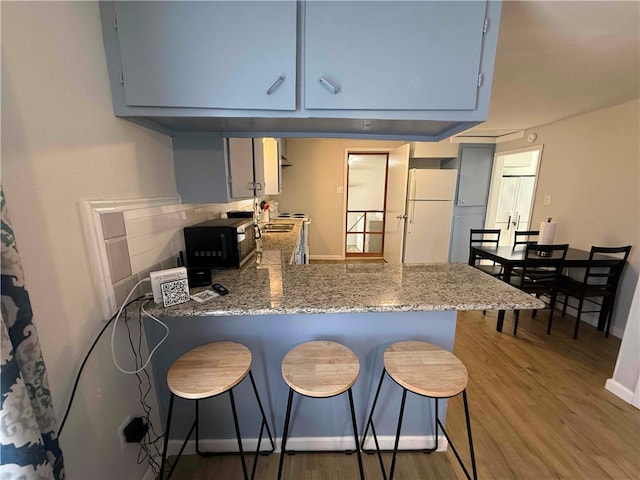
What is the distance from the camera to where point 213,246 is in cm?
151

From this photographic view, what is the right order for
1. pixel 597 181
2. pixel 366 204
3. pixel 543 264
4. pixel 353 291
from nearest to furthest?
pixel 353 291, pixel 543 264, pixel 597 181, pixel 366 204

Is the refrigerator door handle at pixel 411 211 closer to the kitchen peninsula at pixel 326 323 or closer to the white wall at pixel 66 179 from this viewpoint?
the kitchen peninsula at pixel 326 323

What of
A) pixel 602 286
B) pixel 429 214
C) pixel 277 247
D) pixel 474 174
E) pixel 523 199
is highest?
pixel 474 174

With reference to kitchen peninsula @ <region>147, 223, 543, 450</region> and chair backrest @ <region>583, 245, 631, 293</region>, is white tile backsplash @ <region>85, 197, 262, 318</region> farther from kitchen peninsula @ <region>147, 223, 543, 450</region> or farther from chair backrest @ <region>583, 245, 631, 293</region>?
chair backrest @ <region>583, 245, 631, 293</region>

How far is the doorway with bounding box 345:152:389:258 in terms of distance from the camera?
5.12 meters

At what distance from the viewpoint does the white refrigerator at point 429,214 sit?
423cm

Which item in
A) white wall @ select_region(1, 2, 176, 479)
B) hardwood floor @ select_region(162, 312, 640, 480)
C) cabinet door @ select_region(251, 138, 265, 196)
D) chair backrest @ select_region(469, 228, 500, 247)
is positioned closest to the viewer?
white wall @ select_region(1, 2, 176, 479)

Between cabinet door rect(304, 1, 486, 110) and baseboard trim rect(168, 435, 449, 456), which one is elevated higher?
cabinet door rect(304, 1, 486, 110)

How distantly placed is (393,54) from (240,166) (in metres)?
1.11

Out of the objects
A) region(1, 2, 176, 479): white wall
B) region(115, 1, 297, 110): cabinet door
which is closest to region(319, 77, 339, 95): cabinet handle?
region(115, 1, 297, 110): cabinet door

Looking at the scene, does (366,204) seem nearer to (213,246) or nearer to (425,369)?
(213,246)

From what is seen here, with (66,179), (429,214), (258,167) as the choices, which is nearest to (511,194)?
(429,214)

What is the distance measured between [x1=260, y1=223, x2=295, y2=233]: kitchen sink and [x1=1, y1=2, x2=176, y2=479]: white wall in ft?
7.15

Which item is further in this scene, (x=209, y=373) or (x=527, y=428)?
(x=527, y=428)
